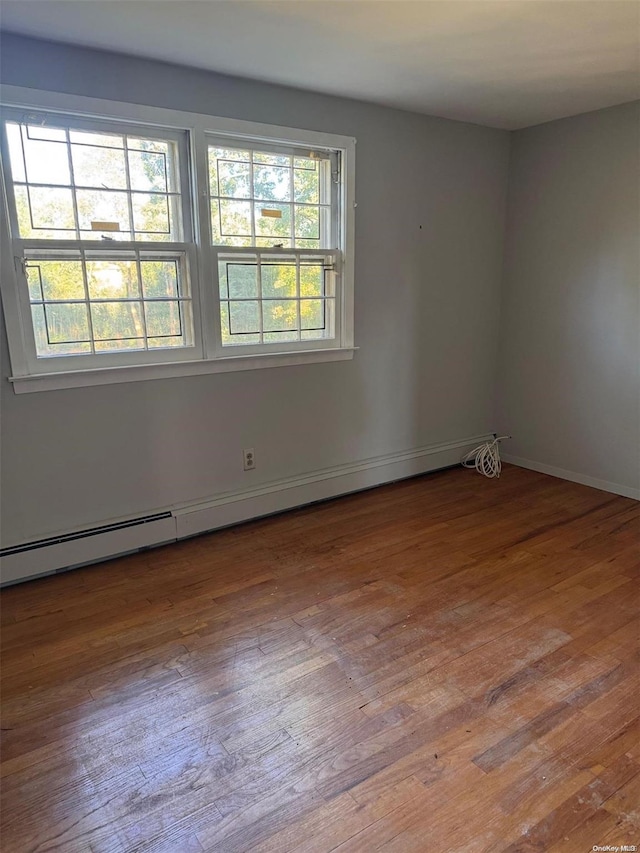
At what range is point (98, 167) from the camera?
2572 millimetres

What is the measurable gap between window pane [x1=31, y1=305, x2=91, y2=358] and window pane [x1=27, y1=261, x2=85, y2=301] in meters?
0.06

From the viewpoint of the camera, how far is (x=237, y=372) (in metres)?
3.12

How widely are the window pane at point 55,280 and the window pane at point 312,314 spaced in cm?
125

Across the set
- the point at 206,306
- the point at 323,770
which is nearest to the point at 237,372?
the point at 206,306

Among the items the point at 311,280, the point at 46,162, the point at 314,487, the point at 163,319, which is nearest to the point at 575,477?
the point at 314,487

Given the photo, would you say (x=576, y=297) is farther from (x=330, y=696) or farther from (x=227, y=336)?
(x=330, y=696)

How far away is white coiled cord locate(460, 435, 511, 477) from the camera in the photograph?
413cm

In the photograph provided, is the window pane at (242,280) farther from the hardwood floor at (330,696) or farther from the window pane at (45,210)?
the hardwood floor at (330,696)

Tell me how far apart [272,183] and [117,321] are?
1158 millimetres

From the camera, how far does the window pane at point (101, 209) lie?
2564 millimetres

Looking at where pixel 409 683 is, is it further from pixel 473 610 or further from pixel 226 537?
pixel 226 537

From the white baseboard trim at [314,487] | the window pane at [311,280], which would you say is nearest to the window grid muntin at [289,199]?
the window pane at [311,280]

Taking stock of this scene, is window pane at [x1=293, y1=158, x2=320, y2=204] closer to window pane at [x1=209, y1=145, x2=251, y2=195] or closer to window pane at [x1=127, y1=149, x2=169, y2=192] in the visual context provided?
window pane at [x1=209, y1=145, x2=251, y2=195]

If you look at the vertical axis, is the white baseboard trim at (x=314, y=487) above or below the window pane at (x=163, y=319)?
below
